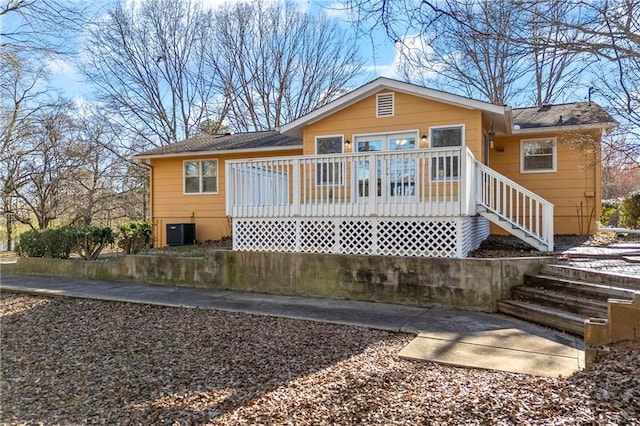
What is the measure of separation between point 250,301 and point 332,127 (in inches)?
199

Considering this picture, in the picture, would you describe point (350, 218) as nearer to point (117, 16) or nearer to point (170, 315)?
point (170, 315)

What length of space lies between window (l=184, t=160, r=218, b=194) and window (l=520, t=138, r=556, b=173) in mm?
9032

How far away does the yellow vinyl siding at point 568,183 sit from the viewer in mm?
9750

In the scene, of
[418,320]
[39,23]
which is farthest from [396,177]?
[39,23]

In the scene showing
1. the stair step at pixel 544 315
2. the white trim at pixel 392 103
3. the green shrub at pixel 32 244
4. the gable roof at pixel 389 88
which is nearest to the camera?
the stair step at pixel 544 315

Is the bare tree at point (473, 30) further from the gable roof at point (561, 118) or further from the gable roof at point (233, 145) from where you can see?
the gable roof at point (233, 145)

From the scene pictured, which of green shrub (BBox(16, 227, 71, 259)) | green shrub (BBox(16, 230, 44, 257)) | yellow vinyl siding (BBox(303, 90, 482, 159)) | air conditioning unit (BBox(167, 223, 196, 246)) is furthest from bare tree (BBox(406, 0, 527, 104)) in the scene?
green shrub (BBox(16, 230, 44, 257))

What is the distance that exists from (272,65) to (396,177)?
1766 cm

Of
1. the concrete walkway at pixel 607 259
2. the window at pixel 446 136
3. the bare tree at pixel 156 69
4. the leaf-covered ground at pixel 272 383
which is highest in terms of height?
the bare tree at pixel 156 69

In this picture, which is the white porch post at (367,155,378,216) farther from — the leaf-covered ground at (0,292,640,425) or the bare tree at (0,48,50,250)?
the bare tree at (0,48,50,250)

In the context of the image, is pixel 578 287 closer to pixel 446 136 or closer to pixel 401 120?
pixel 446 136

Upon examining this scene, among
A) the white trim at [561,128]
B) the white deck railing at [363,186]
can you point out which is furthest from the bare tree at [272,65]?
the white deck railing at [363,186]

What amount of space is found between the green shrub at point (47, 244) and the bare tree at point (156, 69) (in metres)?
12.7

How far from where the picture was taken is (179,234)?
40.5 feet
